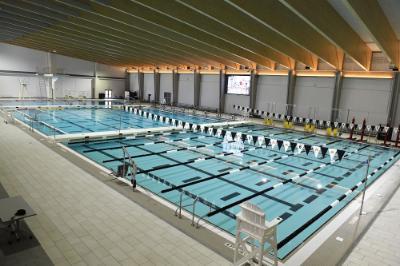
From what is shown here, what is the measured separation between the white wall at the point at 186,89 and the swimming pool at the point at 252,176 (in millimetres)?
Answer: 13704

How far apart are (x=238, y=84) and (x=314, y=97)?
625 cm

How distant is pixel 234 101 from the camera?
22734mm

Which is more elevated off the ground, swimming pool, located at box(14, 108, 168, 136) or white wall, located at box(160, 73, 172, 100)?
white wall, located at box(160, 73, 172, 100)

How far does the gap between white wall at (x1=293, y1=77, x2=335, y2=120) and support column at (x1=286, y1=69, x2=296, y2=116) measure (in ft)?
0.90

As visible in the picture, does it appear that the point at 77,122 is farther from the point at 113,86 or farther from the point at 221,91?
the point at 113,86

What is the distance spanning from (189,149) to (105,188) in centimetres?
533

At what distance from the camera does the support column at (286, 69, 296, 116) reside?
1812cm

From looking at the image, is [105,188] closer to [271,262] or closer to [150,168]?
[150,168]

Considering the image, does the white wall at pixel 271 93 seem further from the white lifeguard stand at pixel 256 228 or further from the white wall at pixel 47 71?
the white wall at pixel 47 71

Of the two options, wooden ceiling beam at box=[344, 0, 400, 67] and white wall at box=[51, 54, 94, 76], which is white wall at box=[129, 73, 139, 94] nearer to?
white wall at box=[51, 54, 94, 76]

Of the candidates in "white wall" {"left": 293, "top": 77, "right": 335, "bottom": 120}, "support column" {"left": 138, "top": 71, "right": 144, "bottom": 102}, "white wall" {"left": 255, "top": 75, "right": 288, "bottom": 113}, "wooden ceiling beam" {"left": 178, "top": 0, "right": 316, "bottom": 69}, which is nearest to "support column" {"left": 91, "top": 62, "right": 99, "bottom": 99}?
"support column" {"left": 138, "top": 71, "right": 144, "bottom": 102}

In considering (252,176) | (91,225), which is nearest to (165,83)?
(252,176)


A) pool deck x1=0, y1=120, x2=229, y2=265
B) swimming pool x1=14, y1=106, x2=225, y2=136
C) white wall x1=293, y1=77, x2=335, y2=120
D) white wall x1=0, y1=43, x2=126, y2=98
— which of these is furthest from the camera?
white wall x1=0, y1=43, x2=126, y2=98

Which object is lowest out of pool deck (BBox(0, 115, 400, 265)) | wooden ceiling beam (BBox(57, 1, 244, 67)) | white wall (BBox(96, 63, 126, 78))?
pool deck (BBox(0, 115, 400, 265))
